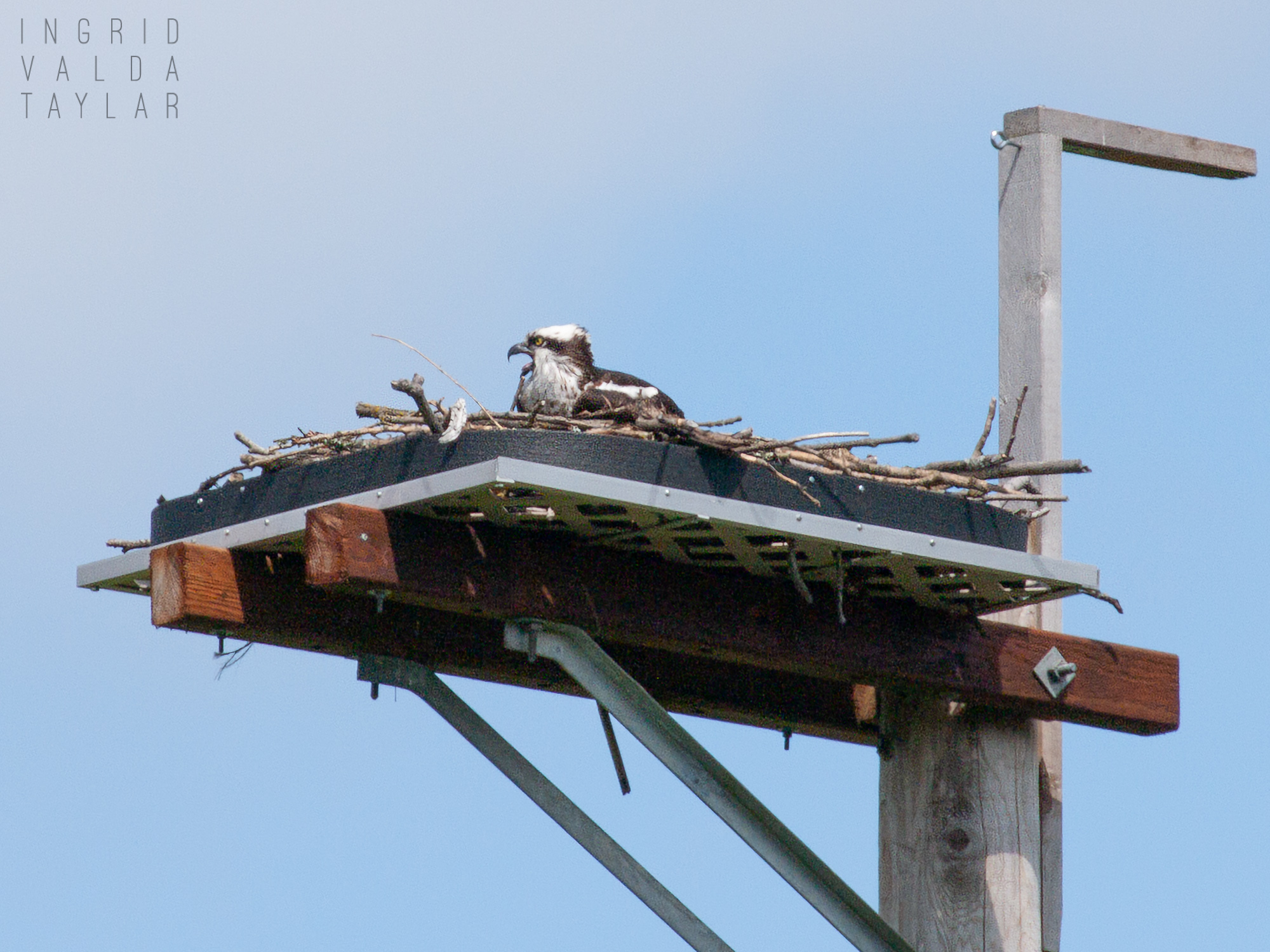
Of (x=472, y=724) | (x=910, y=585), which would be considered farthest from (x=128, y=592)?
(x=910, y=585)

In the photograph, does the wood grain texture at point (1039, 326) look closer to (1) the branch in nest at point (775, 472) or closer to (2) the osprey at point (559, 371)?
(1) the branch in nest at point (775, 472)

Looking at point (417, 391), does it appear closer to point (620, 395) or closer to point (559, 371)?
point (620, 395)

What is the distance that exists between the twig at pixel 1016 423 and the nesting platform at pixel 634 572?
16.1 inches

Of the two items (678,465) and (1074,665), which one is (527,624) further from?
(1074,665)

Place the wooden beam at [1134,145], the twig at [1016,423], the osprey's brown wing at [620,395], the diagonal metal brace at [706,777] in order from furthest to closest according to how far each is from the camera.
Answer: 1. the osprey's brown wing at [620,395]
2. the wooden beam at [1134,145]
3. the twig at [1016,423]
4. the diagonal metal brace at [706,777]

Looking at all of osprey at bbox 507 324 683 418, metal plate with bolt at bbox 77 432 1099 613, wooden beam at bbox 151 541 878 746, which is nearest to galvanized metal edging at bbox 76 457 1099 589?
metal plate with bolt at bbox 77 432 1099 613

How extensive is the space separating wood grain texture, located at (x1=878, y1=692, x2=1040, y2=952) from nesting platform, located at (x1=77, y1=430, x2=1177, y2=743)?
0.47 feet

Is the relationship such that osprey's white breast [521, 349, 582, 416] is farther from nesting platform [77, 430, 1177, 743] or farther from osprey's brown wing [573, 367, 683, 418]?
nesting platform [77, 430, 1177, 743]

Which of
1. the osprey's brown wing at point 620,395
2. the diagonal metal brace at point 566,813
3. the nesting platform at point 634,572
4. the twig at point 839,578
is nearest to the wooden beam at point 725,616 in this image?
the nesting platform at point 634,572

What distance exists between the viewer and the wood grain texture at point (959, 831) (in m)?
5.66

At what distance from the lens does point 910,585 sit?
549cm

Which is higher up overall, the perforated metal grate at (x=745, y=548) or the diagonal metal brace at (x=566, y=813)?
the perforated metal grate at (x=745, y=548)

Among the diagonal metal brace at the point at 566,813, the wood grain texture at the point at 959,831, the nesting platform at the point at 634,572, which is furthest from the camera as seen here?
the wood grain texture at the point at 959,831

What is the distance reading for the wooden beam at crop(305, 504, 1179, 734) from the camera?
16.1ft
